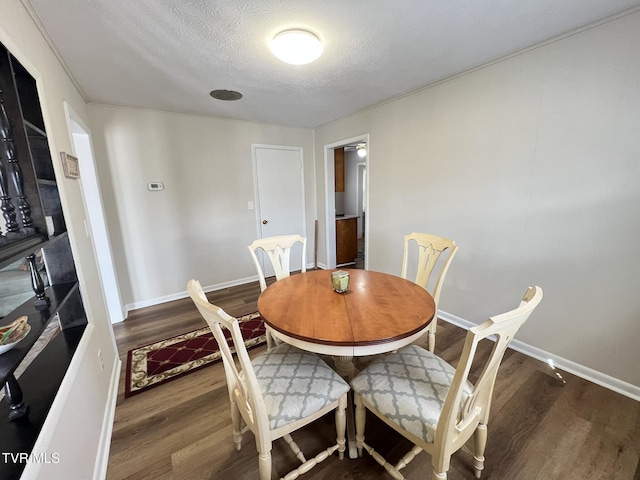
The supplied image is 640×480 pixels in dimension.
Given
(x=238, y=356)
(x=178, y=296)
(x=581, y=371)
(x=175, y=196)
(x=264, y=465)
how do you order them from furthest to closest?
(x=178, y=296) < (x=175, y=196) < (x=581, y=371) < (x=264, y=465) < (x=238, y=356)

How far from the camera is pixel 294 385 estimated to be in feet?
3.93

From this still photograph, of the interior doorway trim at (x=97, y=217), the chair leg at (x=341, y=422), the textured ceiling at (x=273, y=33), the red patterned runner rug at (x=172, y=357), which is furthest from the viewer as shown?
the interior doorway trim at (x=97, y=217)

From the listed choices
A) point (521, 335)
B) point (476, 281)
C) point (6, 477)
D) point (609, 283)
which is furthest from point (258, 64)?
point (521, 335)

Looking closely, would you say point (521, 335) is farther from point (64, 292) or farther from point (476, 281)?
point (64, 292)

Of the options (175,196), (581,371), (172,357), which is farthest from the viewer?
(175,196)

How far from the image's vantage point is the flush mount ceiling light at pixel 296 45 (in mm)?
1548

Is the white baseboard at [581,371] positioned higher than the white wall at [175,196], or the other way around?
the white wall at [175,196]

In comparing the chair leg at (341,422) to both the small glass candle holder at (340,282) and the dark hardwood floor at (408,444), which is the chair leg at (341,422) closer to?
the dark hardwood floor at (408,444)

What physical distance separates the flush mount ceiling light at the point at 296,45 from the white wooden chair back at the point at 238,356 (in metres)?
1.50

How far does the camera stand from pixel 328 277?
6.09 ft

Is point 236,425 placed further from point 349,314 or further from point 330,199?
point 330,199

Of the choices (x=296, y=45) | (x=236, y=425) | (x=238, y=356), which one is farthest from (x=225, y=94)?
(x=236, y=425)

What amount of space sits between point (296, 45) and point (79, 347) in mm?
2074

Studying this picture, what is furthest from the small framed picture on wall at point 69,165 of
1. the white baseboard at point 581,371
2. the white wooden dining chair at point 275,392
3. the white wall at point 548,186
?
the white baseboard at point 581,371
